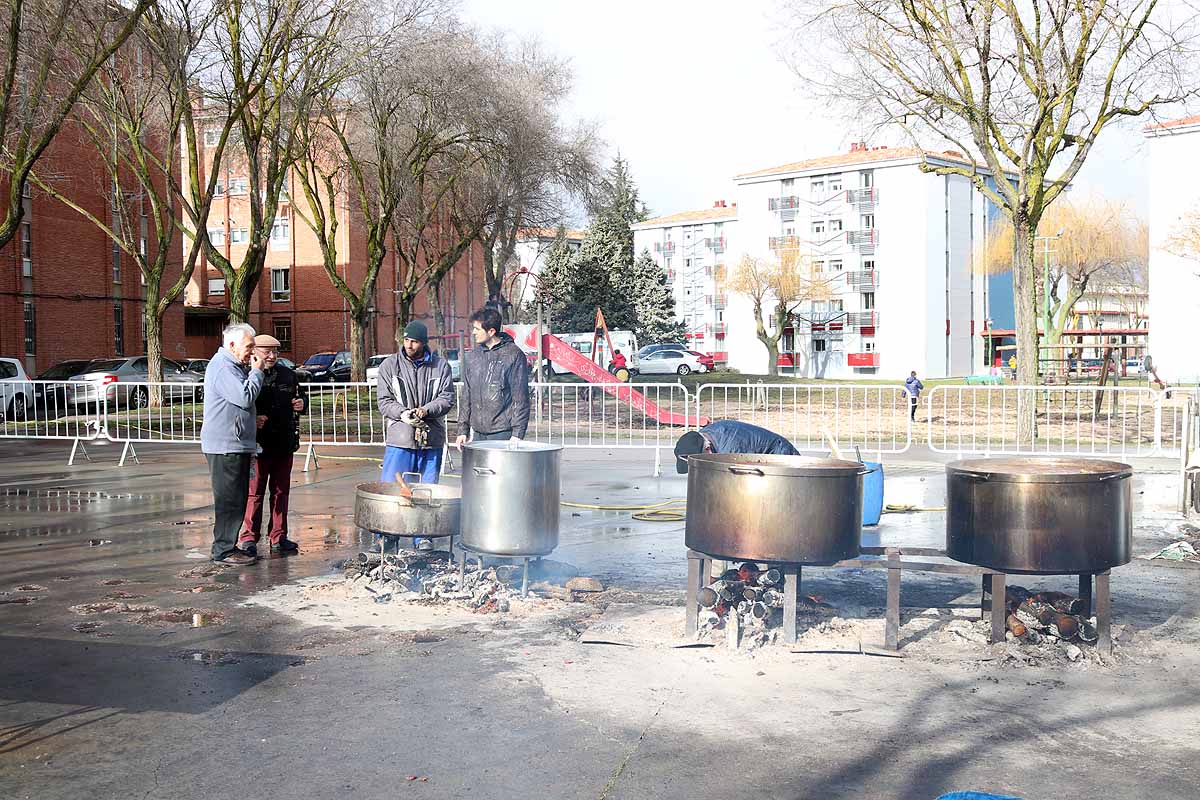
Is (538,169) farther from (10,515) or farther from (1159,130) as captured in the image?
(1159,130)

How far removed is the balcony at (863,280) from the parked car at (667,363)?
17.4 m

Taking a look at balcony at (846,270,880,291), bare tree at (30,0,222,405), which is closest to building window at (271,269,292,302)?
bare tree at (30,0,222,405)

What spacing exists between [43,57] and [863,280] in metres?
61.3

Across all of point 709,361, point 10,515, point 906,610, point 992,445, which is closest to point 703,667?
point 906,610

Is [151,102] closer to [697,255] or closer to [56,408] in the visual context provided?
[56,408]

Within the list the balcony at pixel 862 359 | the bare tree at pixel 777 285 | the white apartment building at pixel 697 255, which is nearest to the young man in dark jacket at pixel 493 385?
the bare tree at pixel 777 285

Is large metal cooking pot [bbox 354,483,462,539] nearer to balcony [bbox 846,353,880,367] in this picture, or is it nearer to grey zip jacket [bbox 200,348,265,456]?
grey zip jacket [bbox 200,348,265,456]

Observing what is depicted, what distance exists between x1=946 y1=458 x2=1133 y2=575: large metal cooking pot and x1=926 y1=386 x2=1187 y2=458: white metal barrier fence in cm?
889

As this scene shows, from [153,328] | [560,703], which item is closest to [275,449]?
[560,703]

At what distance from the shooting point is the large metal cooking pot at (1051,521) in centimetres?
602

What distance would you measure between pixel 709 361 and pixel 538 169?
3236 cm

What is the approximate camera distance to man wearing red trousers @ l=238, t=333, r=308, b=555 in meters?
9.30

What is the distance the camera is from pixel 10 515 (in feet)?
39.2

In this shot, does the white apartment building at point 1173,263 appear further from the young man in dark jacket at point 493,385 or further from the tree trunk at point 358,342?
the young man in dark jacket at point 493,385
